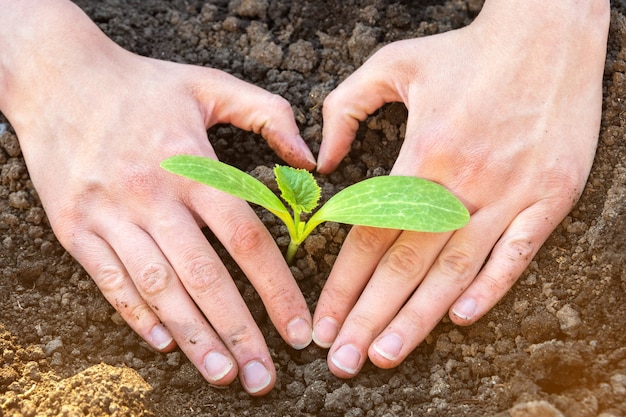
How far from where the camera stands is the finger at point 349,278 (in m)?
1.71

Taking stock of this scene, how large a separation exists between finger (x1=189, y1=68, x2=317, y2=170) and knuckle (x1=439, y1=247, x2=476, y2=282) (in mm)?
513

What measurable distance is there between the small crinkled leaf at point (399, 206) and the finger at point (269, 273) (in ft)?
0.61

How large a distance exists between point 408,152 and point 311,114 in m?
0.47

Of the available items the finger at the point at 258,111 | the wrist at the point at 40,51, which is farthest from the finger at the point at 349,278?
the wrist at the point at 40,51

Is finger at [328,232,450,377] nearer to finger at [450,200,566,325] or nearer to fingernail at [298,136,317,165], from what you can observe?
finger at [450,200,566,325]

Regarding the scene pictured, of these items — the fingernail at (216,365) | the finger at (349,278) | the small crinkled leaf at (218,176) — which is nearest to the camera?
the small crinkled leaf at (218,176)

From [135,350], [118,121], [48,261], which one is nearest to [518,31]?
[118,121]

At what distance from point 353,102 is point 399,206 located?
517 mm

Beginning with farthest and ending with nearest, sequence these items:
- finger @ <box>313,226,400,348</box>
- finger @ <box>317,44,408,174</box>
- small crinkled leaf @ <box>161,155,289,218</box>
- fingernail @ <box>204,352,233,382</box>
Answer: finger @ <box>317,44,408,174</box>, finger @ <box>313,226,400,348</box>, fingernail @ <box>204,352,233,382</box>, small crinkled leaf @ <box>161,155,289,218</box>

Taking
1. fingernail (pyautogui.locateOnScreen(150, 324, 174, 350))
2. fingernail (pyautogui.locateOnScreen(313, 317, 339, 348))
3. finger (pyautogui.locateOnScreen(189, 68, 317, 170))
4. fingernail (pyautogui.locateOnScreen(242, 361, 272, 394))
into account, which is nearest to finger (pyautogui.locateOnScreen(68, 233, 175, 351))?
fingernail (pyautogui.locateOnScreen(150, 324, 174, 350))

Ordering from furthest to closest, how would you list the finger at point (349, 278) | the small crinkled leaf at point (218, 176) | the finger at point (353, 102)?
the finger at point (353, 102) → the finger at point (349, 278) → the small crinkled leaf at point (218, 176)

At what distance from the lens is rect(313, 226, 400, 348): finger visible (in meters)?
1.71

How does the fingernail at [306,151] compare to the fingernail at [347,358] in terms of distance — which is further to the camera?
the fingernail at [306,151]

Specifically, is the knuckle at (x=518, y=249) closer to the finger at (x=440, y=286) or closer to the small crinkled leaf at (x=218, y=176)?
the finger at (x=440, y=286)
